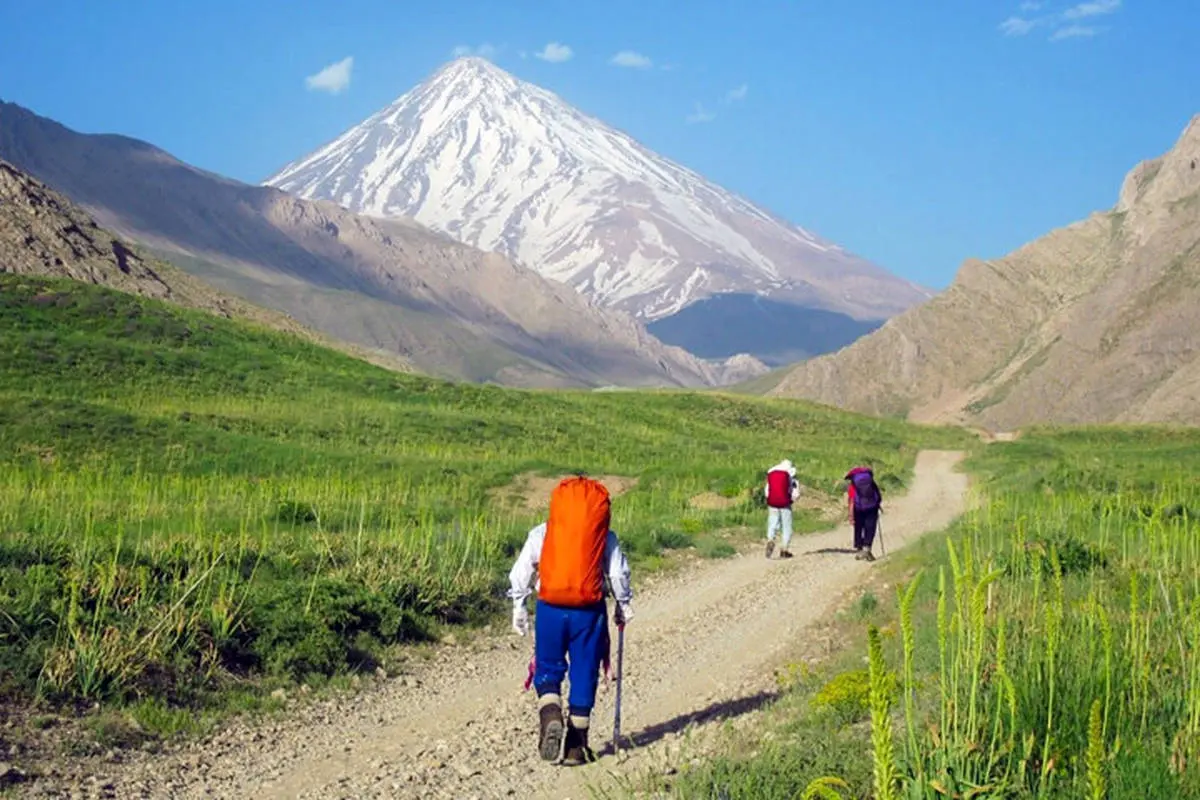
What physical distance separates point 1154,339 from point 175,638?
97.9 meters

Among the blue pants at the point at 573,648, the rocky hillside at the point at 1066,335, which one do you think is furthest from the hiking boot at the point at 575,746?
the rocky hillside at the point at 1066,335

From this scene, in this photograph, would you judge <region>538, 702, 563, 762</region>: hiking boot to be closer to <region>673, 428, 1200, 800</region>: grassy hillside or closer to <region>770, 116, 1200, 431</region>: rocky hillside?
<region>673, 428, 1200, 800</region>: grassy hillside

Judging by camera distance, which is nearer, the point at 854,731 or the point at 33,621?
the point at 854,731

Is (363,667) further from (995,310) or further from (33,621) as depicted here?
(995,310)

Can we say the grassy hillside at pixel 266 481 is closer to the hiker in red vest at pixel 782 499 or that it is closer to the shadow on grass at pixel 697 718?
the hiker in red vest at pixel 782 499

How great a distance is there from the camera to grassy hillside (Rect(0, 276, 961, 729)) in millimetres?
9766

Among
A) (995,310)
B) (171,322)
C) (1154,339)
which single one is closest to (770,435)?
(171,322)

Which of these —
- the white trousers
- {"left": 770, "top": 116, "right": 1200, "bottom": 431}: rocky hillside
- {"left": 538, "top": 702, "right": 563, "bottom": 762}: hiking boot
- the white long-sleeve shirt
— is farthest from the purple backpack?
{"left": 770, "top": 116, "right": 1200, "bottom": 431}: rocky hillside

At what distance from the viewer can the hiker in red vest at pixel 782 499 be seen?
730 inches

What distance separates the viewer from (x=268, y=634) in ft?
34.2

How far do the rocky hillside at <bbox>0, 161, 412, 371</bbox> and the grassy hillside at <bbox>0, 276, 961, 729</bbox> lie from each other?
59.3 feet

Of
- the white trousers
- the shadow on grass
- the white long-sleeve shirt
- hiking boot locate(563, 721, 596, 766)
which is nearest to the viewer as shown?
hiking boot locate(563, 721, 596, 766)

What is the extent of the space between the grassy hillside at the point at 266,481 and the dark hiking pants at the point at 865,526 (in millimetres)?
2563

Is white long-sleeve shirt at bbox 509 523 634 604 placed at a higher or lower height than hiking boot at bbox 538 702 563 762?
higher
